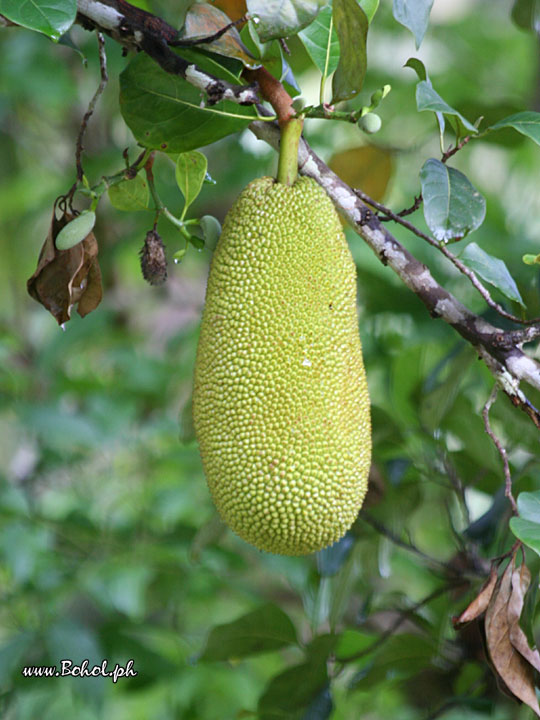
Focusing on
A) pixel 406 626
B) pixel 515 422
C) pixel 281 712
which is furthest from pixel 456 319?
pixel 406 626

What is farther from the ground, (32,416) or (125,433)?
(32,416)

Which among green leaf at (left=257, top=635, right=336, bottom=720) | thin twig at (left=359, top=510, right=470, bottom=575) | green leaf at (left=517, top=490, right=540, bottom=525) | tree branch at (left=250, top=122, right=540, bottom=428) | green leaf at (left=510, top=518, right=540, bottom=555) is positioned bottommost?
green leaf at (left=257, top=635, right=336, bottom=720)

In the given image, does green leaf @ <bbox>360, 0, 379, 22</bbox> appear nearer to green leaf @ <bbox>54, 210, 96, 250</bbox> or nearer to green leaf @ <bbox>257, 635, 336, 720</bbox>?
green leaf @ <bbox>54, 210, 96, 250</bbox>

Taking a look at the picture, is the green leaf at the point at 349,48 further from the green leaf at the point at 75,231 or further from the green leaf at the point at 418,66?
the green leaf at the point at 75,231

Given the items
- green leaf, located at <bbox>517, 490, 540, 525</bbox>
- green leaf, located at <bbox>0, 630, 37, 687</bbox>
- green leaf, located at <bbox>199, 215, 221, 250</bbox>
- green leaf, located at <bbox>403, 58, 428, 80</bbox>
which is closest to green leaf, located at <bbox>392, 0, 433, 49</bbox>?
green leaf, located at <bbox>403, 58, 428, 80</bbox>

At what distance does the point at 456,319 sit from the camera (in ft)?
2.05

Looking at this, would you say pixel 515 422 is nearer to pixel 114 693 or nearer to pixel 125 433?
pixel 125 433

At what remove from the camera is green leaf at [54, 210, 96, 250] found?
0.63m

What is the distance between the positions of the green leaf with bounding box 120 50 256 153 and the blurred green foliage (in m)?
0.39

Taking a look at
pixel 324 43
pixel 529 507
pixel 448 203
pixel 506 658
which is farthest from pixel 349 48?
pixel 506 658

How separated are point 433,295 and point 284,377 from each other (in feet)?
0.46

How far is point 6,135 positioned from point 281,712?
5.46 feet

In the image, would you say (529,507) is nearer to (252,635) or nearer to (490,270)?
(490,270)

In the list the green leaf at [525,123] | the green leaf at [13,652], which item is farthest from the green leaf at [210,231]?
the green leaf at [13,652]
